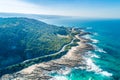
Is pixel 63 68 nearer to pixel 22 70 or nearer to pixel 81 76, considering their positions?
pixel 81 76

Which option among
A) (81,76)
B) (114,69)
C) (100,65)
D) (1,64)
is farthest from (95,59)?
(1,64)


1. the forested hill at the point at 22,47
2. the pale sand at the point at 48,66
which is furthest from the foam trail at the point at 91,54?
the forested hill at the point at 22,47

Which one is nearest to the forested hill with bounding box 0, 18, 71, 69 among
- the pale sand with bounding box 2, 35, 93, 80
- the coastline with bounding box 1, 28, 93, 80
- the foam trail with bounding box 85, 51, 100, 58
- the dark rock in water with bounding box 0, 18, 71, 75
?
the dark rock in water with bounding box 0, 18, 71, 75

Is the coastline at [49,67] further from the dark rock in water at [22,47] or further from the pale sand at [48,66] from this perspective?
the dark rock in water at [22,47]

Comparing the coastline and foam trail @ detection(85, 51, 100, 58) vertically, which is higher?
foam trail @ detection(85, 51, 100, 58)

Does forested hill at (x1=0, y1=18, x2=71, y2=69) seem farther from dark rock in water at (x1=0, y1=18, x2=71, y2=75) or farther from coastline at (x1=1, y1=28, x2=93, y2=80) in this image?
coastline at (x1=1, y1=28, x2=93, y2=80)

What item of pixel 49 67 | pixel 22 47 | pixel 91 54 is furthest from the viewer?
pixel 22 47

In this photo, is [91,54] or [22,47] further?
[22,47]

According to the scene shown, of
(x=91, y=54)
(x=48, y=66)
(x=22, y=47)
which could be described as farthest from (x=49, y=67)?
(x=91, y=54)

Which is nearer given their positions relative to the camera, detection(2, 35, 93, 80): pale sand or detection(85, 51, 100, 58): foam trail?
detection(2, 35, 93, 80): pale sand

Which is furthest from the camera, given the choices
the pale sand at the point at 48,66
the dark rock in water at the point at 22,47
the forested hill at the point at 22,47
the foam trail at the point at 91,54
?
the foam trail at the point at 91,54

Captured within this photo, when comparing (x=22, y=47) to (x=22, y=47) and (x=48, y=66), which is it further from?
(x=48, y=66)
